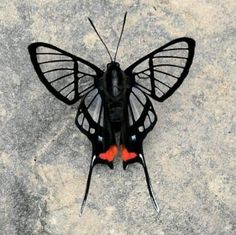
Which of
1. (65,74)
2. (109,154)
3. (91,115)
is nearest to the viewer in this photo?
(109,154)

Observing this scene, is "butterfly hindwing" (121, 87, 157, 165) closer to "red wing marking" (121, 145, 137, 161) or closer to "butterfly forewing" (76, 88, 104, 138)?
"red wing marking" (121, 145, 137, 161)

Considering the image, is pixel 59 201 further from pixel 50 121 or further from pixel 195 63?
pixel 195 63

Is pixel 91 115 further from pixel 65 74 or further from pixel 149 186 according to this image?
pixel 149 186

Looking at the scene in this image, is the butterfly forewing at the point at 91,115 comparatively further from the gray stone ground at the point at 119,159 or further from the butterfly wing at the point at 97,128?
the gray stone ground at the point at 119,159

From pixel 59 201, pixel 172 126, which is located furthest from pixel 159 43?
pixel 59 201

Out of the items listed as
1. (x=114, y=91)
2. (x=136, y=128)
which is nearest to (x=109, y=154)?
(x=136, y=128)

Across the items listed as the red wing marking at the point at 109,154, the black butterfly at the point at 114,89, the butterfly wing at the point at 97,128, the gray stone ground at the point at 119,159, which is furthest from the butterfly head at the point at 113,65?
the red wing marking at the point at 109,154

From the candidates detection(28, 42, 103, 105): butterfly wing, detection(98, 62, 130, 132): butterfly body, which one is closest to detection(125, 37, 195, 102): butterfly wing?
detection(98, 62, 130, 132): butterfly body
